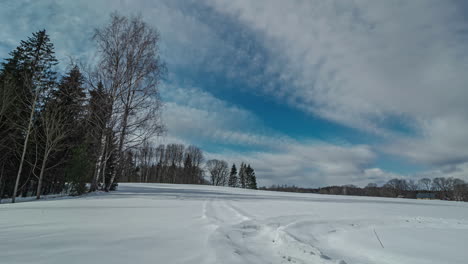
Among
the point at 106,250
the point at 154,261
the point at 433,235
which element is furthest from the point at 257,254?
the point at 433,235

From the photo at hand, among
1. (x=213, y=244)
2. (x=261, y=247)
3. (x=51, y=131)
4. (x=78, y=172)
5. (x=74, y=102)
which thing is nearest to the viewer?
(x=213, y=244)

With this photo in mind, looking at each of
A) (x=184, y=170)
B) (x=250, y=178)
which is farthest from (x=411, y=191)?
(x=184, y=170)

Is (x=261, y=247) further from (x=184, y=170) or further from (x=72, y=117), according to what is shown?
(x=184, y=170)

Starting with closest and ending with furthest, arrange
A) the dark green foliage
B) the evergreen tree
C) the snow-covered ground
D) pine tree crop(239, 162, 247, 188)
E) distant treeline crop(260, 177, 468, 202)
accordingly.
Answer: the snow-covered ground
the dark green foliage
the evergreen tree
distant treeline crop(260, 177, 468, 202)
pine tree crop(239, 162, 247, 188)

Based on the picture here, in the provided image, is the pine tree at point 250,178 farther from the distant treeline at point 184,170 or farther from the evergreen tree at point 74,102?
the evergreen tree at point 74,102

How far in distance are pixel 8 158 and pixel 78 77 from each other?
5552 mm

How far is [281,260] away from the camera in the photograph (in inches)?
94.5

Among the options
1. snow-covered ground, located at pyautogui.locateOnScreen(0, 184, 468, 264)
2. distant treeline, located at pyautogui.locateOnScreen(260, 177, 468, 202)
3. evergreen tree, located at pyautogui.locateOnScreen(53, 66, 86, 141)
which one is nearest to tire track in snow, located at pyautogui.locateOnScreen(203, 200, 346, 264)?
snow-covered ground, located at pyautogui.locateOnScreen(0, 184, 468, 264)

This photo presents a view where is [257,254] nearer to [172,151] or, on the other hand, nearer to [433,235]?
[433,235]

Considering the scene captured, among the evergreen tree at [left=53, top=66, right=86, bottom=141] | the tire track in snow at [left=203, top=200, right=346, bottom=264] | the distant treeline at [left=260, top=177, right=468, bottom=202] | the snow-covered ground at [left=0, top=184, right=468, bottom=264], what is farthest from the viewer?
the distant treeline at [left=260, top=177, right=468, bottom=202]

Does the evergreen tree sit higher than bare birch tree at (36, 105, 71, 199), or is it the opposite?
the evergreen tree

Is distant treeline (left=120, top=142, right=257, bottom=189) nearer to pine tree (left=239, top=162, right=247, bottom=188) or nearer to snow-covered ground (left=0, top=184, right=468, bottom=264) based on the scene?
pine tree (left=239, top=162, right=247, bottom=188)

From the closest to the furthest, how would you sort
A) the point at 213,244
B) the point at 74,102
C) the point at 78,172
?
the point at 213,244, the point at 78,172, the point at 74,102

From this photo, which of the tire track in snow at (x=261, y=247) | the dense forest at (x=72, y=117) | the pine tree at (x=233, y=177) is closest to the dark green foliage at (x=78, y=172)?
the dense forest at (x=72, y=117)
